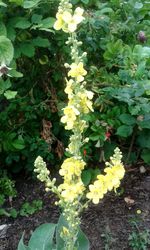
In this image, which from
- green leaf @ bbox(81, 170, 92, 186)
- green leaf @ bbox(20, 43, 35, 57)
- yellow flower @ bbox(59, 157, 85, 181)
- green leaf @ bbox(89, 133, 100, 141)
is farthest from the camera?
green leaf @ bbox(81, 170, 92, 186)

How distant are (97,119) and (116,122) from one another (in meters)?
0.11

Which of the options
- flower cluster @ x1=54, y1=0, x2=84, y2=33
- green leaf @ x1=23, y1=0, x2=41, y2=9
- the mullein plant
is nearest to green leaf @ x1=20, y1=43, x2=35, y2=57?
green leaf @ x1=23, y1=0, x2=41, y2=9

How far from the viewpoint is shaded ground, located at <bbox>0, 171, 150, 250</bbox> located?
2590 millimetres

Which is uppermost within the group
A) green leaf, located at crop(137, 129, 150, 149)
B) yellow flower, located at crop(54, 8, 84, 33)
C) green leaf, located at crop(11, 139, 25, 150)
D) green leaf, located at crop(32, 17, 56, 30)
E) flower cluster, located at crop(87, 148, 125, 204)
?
yellow flower, located at crop(54, 8, 84, 33)

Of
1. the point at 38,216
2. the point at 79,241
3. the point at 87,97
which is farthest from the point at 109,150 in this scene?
the point at 87,97

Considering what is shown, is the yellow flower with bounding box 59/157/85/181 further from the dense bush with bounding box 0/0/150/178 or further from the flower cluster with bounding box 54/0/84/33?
the dense bush with bounding box 0/0/150/178

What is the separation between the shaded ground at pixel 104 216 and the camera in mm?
2590

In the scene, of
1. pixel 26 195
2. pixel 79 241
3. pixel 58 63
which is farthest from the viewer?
pixel 26 195

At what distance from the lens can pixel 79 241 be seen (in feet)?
6.56

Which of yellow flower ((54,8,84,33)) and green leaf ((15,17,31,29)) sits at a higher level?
yellow flower ((54,8,84,33))

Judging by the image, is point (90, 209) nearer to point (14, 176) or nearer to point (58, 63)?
point (14, 176)

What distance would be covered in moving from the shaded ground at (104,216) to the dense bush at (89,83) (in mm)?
156

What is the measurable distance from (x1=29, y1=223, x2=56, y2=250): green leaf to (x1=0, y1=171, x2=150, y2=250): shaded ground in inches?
22.4

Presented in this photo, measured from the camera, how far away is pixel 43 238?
2035mm
